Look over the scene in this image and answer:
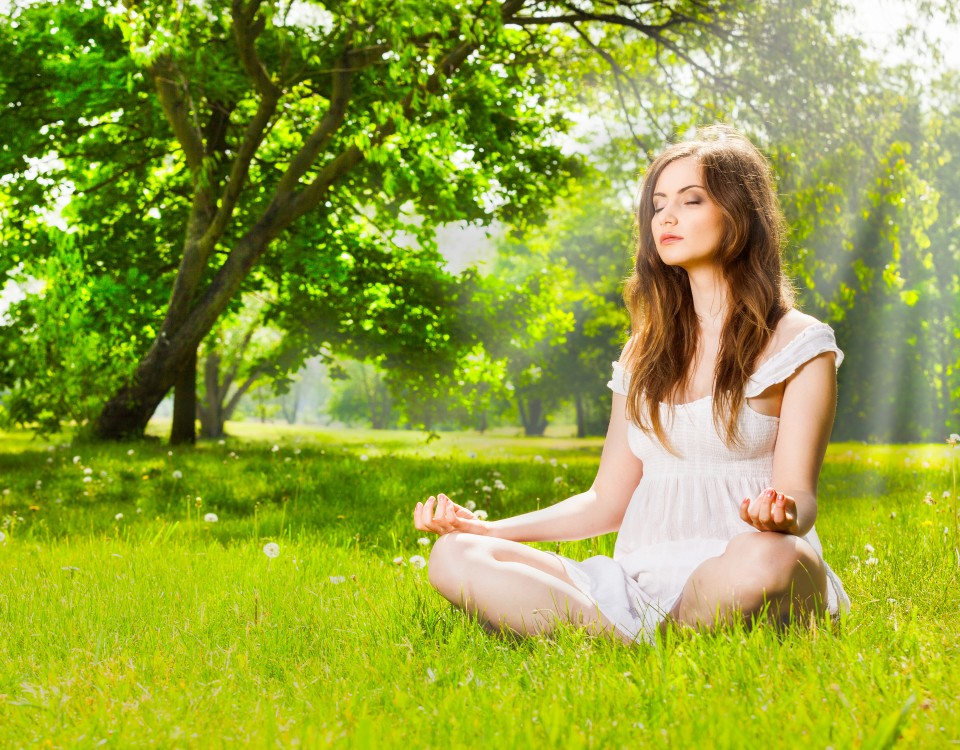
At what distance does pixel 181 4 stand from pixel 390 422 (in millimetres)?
66163

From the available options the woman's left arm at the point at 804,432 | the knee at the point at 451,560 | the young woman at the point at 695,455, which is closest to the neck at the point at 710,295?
the young woman at the point at 695,455

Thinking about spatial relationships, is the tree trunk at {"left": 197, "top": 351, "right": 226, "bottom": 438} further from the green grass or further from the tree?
the green grass

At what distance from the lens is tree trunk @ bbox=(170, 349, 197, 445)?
1521cm

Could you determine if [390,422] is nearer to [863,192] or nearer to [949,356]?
[949,356]

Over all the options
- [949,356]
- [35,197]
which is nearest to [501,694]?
[35,197]

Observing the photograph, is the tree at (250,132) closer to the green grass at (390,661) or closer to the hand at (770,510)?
the green grass at (390,661)

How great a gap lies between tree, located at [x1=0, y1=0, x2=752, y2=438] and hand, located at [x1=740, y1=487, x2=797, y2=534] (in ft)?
22.2

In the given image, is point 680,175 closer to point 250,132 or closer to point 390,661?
point 390,661

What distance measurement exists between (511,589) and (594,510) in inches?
24.7

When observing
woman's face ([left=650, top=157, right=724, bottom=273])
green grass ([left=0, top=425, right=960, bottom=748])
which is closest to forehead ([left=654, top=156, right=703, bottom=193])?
woman's face ([left=650, top=157, right=724, bottom=273])

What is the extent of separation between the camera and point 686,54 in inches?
485

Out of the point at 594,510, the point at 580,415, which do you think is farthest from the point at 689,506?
the point at 580,415

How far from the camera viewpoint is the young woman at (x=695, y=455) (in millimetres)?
2854

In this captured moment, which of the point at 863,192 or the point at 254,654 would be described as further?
the point at 863,192
